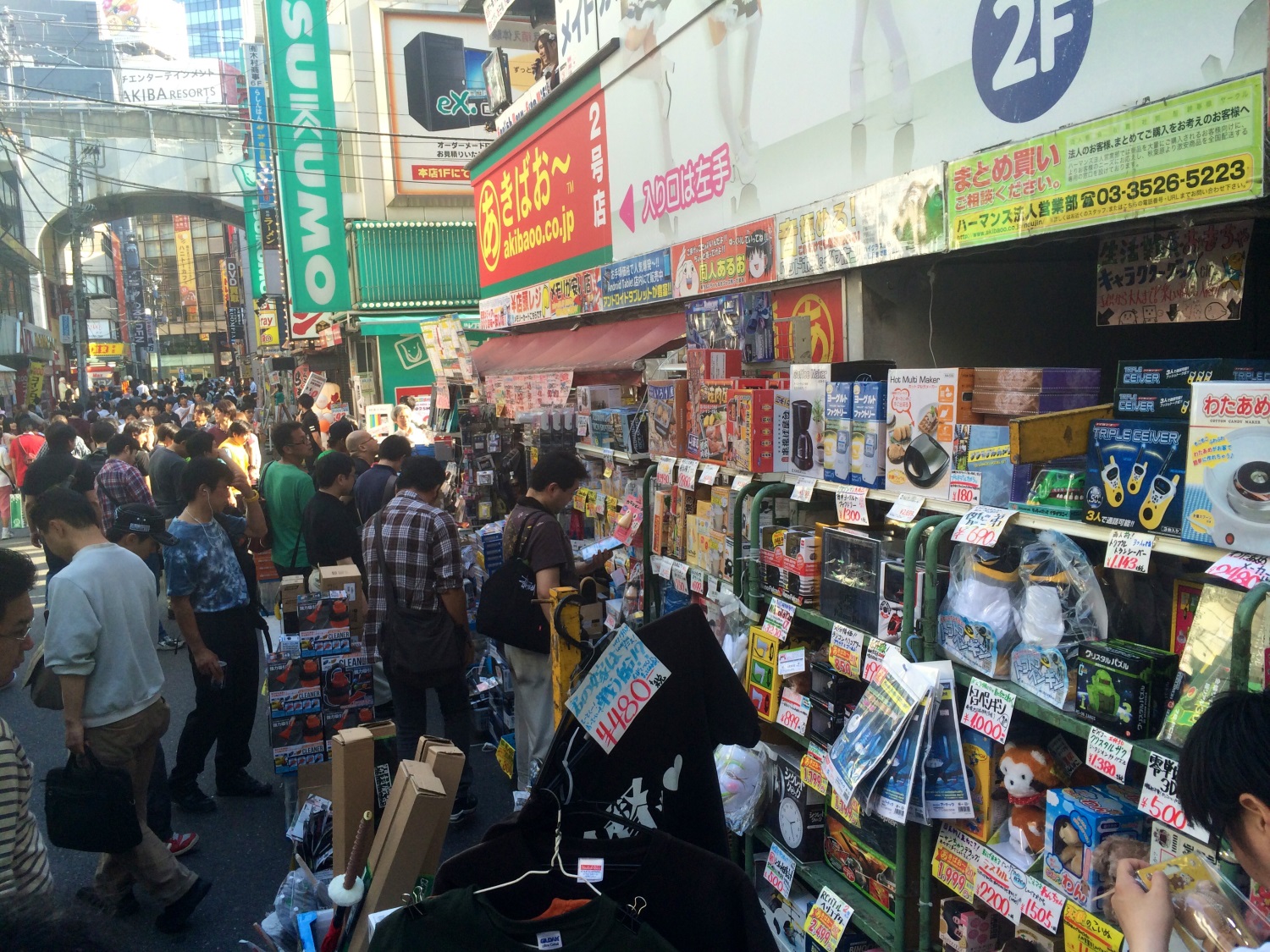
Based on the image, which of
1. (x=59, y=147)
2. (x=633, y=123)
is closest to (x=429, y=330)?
(x=633, y=123)

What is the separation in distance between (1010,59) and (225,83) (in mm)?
62567

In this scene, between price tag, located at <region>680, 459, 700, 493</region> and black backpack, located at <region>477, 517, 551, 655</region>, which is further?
black backpack, located at <region>477, 517, 551, 655</region>

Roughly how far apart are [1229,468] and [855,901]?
82.5 inches

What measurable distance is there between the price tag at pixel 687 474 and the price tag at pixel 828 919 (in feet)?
6.27

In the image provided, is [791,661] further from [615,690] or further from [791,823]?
[615,690]

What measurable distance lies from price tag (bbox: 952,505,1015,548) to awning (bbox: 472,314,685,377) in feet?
11.7

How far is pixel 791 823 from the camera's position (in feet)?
12.2

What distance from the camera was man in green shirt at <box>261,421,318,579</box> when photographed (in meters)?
6.98

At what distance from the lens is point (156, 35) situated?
8150 centimetres

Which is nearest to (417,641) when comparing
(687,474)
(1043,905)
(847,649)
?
(687,474)

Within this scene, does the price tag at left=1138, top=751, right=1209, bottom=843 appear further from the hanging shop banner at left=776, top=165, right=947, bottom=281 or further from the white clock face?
the hanging shop banner at left=776, top=165, right=947, bottom=281

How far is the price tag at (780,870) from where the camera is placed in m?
3.67

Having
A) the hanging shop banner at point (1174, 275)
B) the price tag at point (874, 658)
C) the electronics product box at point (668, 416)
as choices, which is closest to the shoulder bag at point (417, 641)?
the electronics product box at point (668, 416)

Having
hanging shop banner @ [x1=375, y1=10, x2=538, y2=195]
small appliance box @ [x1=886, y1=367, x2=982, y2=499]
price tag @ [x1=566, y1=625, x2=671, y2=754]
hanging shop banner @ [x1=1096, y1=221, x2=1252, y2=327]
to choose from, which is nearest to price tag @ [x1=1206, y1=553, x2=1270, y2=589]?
small appliance box @ [x1=886, y1=367, x2=982, y2=499]
